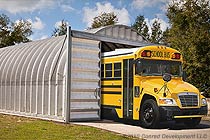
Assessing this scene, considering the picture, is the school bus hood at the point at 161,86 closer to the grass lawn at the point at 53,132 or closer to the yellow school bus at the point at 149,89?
the yellow school bus at the point at 149,89

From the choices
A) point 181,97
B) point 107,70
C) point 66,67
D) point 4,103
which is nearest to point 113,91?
point 107,70

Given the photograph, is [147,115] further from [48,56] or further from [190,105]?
[48,56]

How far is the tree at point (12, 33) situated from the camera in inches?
1992

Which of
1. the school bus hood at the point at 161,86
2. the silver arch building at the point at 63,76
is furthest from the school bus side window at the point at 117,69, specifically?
the school bus hood at the point at 161,86

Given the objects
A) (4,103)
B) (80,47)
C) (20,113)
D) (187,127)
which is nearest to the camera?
(187,127)

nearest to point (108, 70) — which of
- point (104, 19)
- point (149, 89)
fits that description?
point (149, 89)

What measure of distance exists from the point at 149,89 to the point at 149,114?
3.09 ft

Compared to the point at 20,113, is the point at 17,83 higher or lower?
higher

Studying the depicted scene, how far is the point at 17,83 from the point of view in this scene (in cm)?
1895

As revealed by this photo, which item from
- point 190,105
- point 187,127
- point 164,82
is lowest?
point 187,127

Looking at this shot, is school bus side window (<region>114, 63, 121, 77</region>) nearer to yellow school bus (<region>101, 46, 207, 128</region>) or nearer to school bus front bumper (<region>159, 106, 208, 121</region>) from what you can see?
yellow school bus (<region>101, 46, 207, 128</region>)

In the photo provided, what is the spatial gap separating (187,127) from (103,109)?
12.5 ft

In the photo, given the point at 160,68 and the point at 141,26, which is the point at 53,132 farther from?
the point at 141,26

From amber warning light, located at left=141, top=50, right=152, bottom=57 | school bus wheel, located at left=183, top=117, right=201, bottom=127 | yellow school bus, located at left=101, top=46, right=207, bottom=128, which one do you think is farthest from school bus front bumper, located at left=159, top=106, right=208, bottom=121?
amber warning light, located at left=141, top=50, right=152, bottom=57
